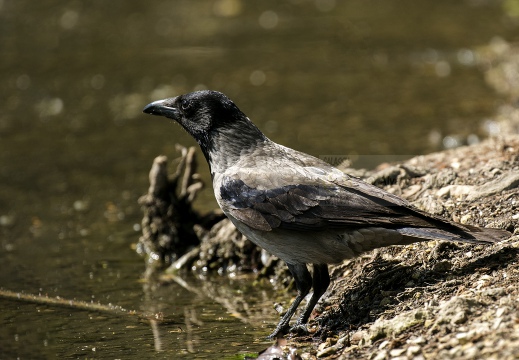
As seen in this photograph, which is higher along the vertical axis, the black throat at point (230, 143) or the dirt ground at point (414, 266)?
the black throat at point (230, 143)

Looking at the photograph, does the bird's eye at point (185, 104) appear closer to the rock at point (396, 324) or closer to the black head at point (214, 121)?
the black head at point (214, 121)

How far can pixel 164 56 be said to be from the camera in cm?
1467

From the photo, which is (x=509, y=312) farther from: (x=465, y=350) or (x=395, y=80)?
(x=395, y=80)

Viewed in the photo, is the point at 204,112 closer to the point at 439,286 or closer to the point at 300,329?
the point at 300,329

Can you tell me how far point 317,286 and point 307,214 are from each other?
618 millimetres

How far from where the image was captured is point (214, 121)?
662 cm

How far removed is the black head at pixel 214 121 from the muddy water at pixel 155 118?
128 cm

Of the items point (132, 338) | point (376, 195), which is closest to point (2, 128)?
point (132, 338)

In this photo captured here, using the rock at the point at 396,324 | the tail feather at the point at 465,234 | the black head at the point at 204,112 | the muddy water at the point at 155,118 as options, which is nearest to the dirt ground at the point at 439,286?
the rock at the point at 396,324

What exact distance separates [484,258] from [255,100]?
7.47 metres

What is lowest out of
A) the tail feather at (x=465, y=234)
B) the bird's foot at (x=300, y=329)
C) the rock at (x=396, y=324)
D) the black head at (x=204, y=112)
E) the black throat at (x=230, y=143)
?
the bird's foot at (x=300, y=329)

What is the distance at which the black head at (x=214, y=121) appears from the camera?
6531mm

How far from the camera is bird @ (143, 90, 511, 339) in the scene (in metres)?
5.41

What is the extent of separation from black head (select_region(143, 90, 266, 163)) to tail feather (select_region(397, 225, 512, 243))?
5.57 feet
